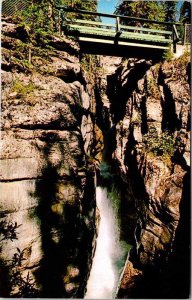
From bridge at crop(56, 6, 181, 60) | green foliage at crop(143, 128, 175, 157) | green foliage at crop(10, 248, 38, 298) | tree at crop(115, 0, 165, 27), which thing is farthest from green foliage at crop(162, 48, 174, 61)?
green foliage at crop(10, 248, 38, 298)

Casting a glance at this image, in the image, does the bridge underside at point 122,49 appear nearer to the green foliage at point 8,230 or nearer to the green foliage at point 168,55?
the green foliage at point 168,55

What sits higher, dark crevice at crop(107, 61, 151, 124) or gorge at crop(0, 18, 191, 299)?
dark crevice at crop(107, 61, 151, 124)

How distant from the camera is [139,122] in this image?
8391 mm

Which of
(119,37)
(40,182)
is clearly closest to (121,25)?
(119,37)

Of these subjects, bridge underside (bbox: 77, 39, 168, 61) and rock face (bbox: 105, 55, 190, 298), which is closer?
rock face (bbox: 105, 55, 190, 298)

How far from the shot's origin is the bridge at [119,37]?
22.0 feet

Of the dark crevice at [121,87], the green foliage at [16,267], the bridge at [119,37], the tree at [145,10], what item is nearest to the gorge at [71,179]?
the green foliage at [16,267]

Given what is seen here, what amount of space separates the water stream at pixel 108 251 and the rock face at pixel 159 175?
0.66 metres

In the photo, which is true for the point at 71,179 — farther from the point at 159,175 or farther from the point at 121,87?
the point at 121,87

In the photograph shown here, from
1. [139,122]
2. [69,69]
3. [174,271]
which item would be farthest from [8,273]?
[139,122]

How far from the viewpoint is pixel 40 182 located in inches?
183

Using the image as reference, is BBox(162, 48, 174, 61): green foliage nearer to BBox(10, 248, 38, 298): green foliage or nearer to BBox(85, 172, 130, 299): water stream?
BBox(85, 172, 130, 299): water stream

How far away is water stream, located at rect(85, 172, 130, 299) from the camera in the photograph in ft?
25.1

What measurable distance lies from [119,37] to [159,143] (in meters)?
2.96
